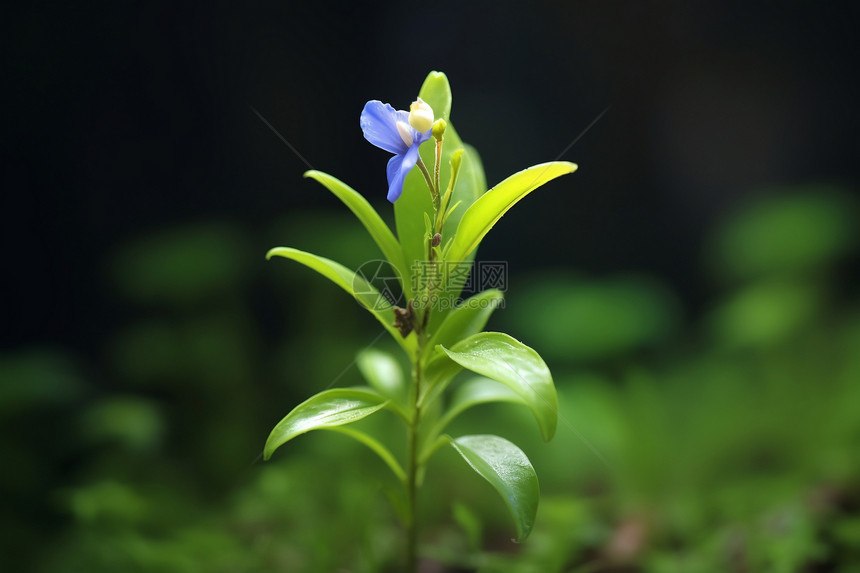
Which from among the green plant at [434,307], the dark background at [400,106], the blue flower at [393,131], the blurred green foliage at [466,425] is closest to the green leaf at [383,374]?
the green plant at [434,307]

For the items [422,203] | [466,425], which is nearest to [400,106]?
[466,425]

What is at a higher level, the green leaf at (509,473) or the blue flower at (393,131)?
the blue flower at (393,131)

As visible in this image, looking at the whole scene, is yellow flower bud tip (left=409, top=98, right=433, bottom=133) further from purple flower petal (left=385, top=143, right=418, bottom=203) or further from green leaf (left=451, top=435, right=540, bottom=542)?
green leaf (left=451, top=435, right=540, bottom=542)

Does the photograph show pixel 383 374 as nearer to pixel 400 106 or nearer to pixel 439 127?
pixel 439 127

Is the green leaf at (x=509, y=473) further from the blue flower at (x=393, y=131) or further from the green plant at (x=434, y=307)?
the blue flower at (x=393, y=131)

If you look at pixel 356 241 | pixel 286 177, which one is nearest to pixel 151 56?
pixel 286 177

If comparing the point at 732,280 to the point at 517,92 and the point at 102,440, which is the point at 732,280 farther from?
the point at 102,440
